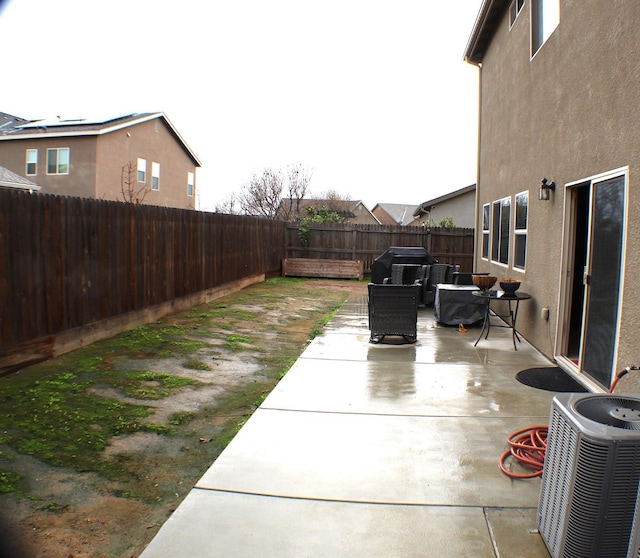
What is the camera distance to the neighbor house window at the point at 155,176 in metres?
23.8

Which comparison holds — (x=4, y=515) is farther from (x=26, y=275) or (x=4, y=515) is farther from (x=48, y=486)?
(x=26, y=275)

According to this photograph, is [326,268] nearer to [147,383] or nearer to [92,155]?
[92,155]

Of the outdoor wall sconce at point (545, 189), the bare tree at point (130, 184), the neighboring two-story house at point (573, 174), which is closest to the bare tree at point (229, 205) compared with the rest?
the bare tree at point (130, 184)

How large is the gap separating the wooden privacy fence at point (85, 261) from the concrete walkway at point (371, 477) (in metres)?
2.90

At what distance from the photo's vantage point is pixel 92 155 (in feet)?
67.1

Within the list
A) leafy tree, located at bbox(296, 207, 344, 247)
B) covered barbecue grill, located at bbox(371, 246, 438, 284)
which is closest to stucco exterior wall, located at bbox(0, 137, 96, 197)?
leafy tree, located at bbox(296, 207, 344, 247)

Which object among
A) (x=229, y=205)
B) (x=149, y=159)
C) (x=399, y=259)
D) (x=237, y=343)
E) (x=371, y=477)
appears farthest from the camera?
(x=229, y=205)

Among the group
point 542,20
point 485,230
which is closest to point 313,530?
point 542,20

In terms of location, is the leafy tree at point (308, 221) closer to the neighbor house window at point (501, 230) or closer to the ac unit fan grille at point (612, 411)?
the neighbor house window at point (501, 230)

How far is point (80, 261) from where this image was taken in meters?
6.62

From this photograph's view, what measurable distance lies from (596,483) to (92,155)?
21.7 meters

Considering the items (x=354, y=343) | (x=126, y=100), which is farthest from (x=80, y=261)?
(x=126, y=100)

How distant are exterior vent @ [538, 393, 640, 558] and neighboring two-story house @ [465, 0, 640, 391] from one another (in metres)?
2.02

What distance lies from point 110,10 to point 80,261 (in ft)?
12.6
